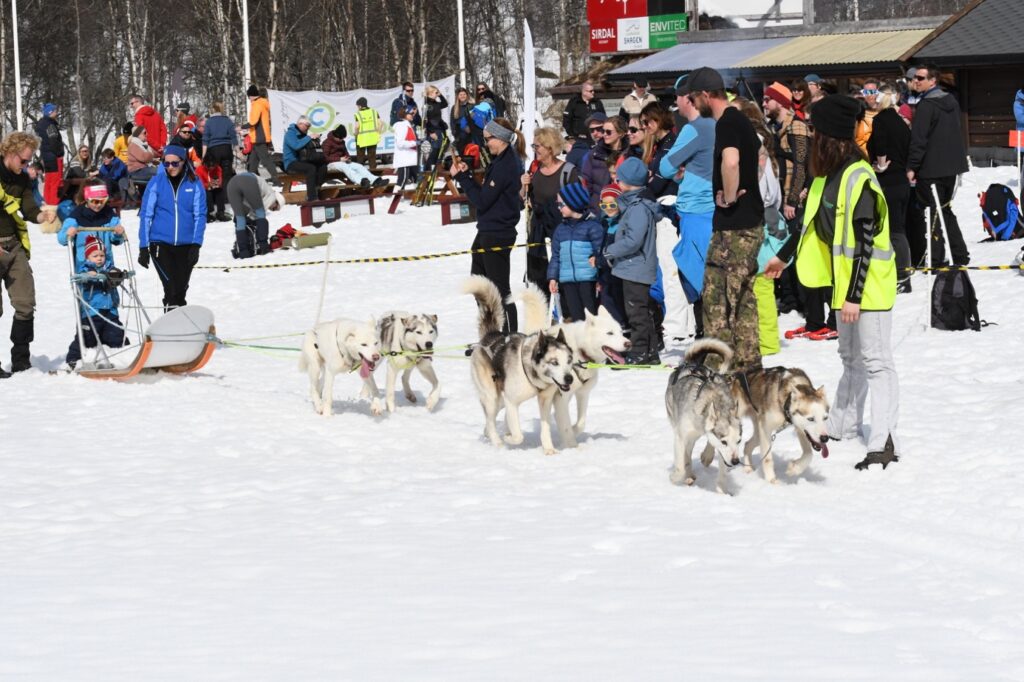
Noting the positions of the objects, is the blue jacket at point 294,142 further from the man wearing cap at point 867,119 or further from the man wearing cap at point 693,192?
the man wearing cap at point 693,192

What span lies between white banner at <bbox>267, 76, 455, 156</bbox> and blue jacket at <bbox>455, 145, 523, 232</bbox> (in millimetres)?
14316

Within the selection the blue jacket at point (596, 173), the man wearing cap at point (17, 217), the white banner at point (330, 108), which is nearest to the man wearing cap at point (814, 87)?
the blue jacket at point (596, 173)

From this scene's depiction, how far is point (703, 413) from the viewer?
5.57m

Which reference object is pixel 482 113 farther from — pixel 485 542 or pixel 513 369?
pixel 485 542

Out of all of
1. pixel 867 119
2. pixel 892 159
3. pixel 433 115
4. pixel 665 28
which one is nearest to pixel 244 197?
pixel 433 115

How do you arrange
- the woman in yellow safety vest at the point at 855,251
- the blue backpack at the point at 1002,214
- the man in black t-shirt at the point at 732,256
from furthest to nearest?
the blue backpack at the point at 1002,214, the man in black t-shirt at the point at 732,256, the woman in yellow safety vest at the point at 855,251

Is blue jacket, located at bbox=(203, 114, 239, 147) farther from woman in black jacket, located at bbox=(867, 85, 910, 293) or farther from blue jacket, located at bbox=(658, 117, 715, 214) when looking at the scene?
blue jacket, located at bbox=(658, 117, 715, 214)

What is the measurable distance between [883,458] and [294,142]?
46.7 feet

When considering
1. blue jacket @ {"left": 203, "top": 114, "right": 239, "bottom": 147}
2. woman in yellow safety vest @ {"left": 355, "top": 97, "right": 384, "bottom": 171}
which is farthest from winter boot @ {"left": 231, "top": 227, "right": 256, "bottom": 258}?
woman in yellow safety vest @ {"left": 355, "top": 97, "right": 384, "bottom": 171}

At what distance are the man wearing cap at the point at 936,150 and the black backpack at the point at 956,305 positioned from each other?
1.08 m

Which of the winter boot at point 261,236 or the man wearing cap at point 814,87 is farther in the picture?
the winter boot at point 261,236

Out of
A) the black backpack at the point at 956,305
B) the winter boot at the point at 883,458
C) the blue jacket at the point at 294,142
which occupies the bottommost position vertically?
the winter boot at the point at 883,458

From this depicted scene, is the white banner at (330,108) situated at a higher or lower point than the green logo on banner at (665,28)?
lower

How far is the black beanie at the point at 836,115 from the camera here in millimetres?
5953
